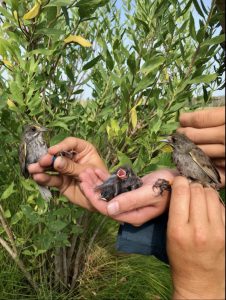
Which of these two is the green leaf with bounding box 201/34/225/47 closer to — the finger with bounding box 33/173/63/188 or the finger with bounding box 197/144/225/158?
the finger with bounding box 197/144/225/158

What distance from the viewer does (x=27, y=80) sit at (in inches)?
88.1

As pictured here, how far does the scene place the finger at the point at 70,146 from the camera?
200 cm

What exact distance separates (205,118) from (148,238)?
54 centimetres

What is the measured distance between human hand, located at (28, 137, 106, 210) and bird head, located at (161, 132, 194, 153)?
1.28ft

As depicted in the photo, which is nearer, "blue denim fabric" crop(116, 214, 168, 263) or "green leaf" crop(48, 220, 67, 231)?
"blue denim fabric" crop(116, 214, 168, 263)

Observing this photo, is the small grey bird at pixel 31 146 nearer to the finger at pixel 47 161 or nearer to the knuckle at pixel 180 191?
the finger at pixel 47 161

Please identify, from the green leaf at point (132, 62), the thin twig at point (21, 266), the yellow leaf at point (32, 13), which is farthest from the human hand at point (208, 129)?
the thin twig at point (21, 266)

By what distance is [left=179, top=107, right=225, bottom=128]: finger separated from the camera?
4.70ft

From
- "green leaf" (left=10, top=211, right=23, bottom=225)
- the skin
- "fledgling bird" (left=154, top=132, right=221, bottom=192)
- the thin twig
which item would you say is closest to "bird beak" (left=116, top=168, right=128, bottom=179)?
the skin

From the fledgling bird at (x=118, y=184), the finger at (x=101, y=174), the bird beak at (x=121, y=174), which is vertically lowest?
the finger at (x=101, y=174)

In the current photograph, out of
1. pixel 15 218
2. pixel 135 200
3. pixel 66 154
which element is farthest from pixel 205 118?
pixel 15 218

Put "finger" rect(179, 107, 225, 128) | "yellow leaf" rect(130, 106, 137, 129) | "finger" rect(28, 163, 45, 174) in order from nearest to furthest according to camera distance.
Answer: "finger" rect(179, 107, 225, 128) → "finger" rect(28, 163, 45, 174) → "yellow leaf" rect(130, 106, 137, 129)

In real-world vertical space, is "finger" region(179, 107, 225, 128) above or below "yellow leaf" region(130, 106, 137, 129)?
above

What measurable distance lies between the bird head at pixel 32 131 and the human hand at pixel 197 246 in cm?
128
